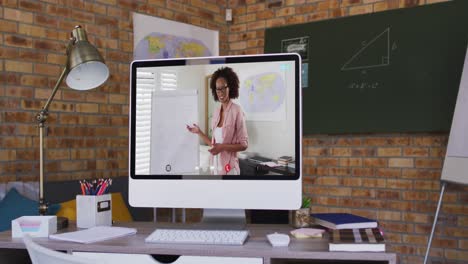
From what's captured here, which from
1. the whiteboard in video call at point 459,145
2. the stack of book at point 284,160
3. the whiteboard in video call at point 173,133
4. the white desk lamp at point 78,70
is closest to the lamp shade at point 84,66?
the white desk lamp at point 78,70

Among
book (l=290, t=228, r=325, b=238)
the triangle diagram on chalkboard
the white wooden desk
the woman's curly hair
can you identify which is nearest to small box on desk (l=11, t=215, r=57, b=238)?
the white wooden desk

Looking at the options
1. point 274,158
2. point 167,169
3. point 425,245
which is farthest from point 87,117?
point 425,245

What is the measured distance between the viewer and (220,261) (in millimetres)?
1405

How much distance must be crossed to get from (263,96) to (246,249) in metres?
0.56

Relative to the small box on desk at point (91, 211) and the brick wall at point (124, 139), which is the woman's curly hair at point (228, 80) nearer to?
the small box on desk at point (91, 211)

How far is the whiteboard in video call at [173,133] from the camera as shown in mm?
1769

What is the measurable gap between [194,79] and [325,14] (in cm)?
226

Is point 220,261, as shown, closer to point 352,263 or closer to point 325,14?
point 352,263

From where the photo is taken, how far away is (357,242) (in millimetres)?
1378

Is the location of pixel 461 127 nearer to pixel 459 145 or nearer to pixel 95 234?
pixel 459 145

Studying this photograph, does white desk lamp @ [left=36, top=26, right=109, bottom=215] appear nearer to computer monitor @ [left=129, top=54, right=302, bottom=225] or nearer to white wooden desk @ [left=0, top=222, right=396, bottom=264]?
computer monitor @ [left=129, top=54, right=302, bottom=225]

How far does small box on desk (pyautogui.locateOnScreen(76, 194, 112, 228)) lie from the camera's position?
1803 mm

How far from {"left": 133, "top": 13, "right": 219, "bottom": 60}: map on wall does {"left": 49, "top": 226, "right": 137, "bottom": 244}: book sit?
2.02 m

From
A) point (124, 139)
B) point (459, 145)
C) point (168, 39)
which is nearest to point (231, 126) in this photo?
point (459, 145)
